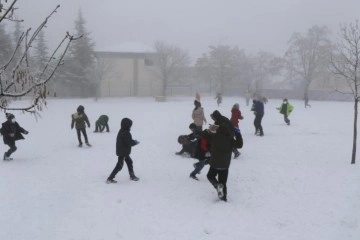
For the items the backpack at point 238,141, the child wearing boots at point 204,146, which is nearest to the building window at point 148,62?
the child wearing boots at point 204,146

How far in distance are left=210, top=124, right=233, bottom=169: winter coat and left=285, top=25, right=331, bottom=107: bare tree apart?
50457mm

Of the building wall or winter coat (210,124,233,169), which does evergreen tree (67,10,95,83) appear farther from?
winter coat (210,124,233,169)

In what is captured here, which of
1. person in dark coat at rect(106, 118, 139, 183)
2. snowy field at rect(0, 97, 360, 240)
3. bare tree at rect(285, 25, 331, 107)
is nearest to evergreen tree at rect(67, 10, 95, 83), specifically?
bare tree at rect(285, 25, 331, 107)

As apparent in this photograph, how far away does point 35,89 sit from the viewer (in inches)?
122

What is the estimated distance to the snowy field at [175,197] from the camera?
6.43 metres

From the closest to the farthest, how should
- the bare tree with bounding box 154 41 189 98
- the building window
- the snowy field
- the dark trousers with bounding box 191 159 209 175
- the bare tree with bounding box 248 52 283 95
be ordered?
the snowy field, the dark trousers with bounding box 191 159 209 175, the bare tree with bounding box 154 41 189 98, the building window, the bare tree with bounding box 248 52 283 95

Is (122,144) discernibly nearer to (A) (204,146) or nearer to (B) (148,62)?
(A) (204,146)

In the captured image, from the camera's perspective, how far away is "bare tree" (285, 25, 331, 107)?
55147 mm

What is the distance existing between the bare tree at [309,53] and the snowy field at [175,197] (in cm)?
4470

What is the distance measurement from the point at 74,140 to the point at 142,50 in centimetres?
5268

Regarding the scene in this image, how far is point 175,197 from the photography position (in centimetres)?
815

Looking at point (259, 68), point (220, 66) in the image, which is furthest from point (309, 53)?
point (259, 68)

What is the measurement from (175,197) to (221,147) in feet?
5.55

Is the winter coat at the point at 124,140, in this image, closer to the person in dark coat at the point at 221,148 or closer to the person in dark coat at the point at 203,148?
the person in dark coat at the point at 203,148
